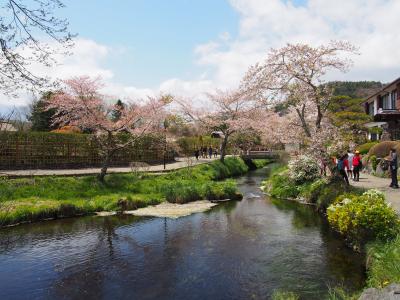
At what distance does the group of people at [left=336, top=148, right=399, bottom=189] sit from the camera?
18.0 meters

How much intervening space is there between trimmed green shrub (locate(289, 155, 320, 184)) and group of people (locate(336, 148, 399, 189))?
4.78 feet

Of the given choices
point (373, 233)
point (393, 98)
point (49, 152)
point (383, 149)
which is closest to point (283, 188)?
point (383, 149)

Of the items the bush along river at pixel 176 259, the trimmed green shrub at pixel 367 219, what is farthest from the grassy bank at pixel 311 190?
the trimmed green shrub at pixel 367 219

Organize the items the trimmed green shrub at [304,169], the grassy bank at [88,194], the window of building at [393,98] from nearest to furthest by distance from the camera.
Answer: the grassy bank at [88,194] → the trimmed green shrub at [304,169] → the window of building at [393,98]

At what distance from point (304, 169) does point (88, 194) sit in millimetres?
12533

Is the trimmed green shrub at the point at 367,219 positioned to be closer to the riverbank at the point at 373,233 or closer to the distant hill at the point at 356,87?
the riverbank at the point at 373,233

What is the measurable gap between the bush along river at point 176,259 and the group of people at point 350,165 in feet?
14.4

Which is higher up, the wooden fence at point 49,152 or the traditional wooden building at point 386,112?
the traditional wooden building at point 386,112

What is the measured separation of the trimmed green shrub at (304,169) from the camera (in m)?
22.5

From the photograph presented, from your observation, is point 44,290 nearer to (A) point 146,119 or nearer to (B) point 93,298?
(B) point 93,298

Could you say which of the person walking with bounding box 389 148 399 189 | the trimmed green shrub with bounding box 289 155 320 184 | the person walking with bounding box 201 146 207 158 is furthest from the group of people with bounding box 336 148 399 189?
the person walking with bounding box 201 146 207 158

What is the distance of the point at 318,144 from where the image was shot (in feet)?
61.7

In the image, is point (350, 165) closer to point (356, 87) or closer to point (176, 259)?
point (176, 259)

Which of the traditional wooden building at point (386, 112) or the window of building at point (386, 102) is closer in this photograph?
the traditional wooden building at point (386, 112)
